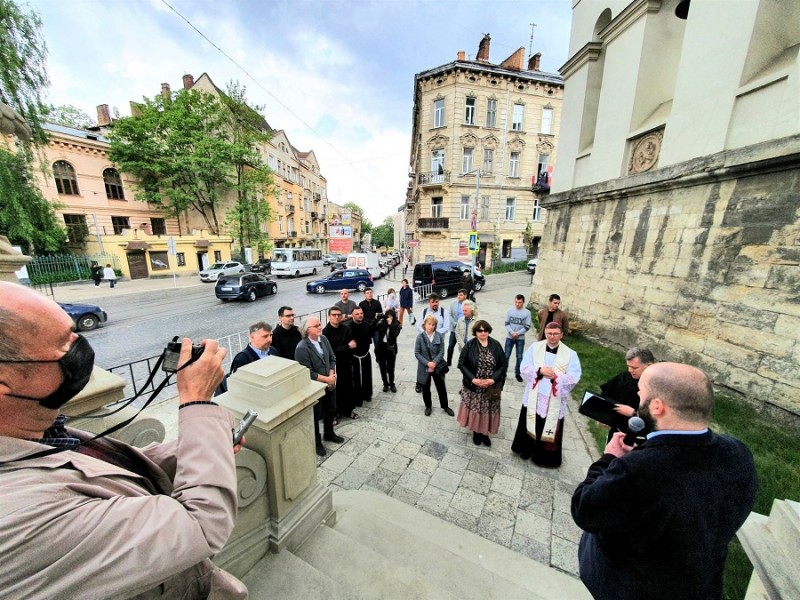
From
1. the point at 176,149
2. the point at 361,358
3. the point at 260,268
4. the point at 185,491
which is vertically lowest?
the point at 260,268

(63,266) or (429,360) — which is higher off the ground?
(429,360)

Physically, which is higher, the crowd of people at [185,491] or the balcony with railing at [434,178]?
the balcony with railing at [434,178]

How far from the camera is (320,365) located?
4.05 meters

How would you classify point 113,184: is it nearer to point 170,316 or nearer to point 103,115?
point 103,115

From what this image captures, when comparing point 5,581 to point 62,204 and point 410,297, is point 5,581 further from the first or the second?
point 62,204

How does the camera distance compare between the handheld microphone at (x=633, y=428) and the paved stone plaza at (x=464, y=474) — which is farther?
the paved stone plaza at (x=464, y=474)

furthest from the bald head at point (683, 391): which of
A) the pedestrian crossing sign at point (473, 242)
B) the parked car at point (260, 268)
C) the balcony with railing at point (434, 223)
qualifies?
the parked car at point (260, 268)

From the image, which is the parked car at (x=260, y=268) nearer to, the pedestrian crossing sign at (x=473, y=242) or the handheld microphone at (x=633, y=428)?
the pedestrian crossing sign at (x=473, y=242)

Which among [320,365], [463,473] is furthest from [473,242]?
[463,473]

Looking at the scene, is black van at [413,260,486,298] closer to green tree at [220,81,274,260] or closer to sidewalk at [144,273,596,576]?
sidewalk at [144,273,596,576]

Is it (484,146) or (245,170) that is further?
(245,170)

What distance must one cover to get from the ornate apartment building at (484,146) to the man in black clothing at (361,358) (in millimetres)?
19959

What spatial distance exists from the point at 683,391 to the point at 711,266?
18.2 feet

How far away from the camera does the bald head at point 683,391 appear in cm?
144
